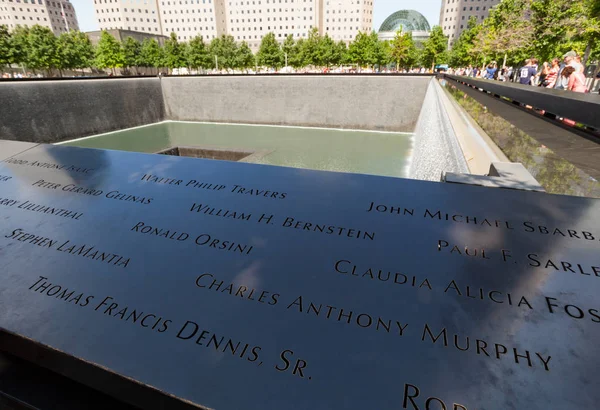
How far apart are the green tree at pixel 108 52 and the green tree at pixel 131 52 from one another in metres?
0.89

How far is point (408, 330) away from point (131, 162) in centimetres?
198

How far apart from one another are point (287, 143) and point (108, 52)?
4305cm

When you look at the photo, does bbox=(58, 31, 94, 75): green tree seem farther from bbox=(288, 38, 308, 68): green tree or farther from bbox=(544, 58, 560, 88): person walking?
bbox=(544, 58, 560, 88): person walking

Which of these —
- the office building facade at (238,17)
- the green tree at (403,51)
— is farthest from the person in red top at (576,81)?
the office building facade at (238,17)

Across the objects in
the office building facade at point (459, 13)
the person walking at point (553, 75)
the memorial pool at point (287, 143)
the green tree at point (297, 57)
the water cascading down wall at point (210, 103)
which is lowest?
the memorial pool at point (287, 143)

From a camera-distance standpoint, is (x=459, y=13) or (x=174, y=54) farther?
(x=459, y=13)

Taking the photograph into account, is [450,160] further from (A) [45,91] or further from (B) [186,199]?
(A) [45,91]

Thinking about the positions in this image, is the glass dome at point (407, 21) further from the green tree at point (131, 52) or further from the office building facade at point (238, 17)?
the green tree at point (131, 52)

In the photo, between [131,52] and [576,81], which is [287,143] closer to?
[576,81]

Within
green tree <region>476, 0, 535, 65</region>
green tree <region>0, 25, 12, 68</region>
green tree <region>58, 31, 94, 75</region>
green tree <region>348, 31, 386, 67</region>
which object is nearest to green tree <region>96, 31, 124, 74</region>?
green tree <region>58, 31, 94, 75</region>

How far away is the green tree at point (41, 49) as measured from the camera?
38.8m

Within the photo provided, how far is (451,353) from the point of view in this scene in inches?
35.3

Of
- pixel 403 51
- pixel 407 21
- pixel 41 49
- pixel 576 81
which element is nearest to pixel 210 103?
pixel 576 81

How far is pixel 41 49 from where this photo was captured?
39.3 meters
